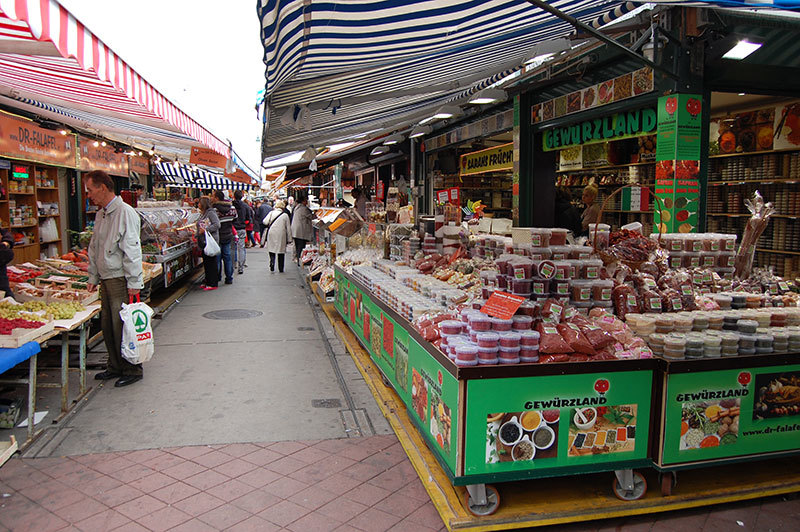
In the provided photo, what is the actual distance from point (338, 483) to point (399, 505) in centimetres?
47

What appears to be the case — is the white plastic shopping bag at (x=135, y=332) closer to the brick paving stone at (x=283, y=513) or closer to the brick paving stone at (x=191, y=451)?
the brick paving stone at (x=191, y=451)

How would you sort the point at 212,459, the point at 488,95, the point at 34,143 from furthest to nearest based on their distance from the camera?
the point at 34,143 < the point at 488,95 < the point at 212,459

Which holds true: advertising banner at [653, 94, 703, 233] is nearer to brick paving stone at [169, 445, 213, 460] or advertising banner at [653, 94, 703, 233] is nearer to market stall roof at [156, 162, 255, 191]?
brick paving stone at [169, 445, 213, 460]

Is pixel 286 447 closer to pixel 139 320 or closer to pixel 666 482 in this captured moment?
pixel 139 320

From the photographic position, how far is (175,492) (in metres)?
3.38

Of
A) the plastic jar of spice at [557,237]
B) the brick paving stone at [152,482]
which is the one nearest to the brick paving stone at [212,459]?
the brick paving stone at [152,482]

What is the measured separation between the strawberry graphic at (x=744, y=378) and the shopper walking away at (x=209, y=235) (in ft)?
31.3

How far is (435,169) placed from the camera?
41.5 feet

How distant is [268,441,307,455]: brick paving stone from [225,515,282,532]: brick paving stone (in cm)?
86

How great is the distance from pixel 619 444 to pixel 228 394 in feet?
11.7

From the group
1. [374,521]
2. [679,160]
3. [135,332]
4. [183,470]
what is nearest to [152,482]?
[183,470]

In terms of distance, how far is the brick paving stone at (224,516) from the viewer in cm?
305

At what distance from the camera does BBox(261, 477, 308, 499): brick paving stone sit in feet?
11.1

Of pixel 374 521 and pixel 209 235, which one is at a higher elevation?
pixel 209 235
